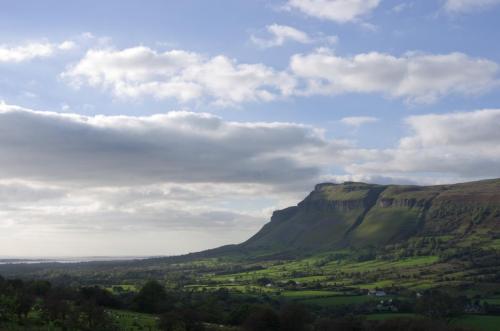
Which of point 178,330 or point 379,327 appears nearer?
point 178,330

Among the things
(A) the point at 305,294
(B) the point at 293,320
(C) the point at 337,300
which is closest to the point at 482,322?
(C) the point at 337,300

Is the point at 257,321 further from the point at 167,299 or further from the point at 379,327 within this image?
the point at 167,299

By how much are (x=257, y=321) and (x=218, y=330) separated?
893 cm

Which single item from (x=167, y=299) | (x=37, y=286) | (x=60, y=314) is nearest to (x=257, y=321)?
(x=60, y=314)

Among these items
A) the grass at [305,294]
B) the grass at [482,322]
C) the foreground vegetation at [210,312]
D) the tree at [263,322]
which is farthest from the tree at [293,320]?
the grass at [305,294]

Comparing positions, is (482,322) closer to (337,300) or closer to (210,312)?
(337,300)

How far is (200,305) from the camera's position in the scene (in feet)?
416

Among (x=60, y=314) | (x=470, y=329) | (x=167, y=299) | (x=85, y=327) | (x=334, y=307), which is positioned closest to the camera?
(x=85, y=327)

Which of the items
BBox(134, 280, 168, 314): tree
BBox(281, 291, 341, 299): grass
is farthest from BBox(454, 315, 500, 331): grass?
BBox(134, 280, 168, 314): tree

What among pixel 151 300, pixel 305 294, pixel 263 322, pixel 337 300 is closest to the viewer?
pixel 263 322

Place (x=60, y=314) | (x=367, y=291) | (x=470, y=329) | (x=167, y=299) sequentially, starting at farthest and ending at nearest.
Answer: (x=367, y=291), (x=167, y=299), (x=470, y=329), (x=60, y=314)

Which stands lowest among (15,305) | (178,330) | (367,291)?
(367,291)

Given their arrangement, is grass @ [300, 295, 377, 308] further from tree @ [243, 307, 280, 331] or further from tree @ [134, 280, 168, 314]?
tree @ [243, 307, 280, 331]

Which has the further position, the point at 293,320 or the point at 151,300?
the point at 151,300
